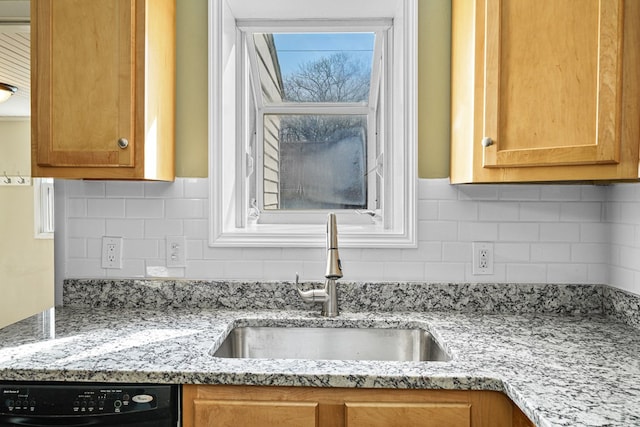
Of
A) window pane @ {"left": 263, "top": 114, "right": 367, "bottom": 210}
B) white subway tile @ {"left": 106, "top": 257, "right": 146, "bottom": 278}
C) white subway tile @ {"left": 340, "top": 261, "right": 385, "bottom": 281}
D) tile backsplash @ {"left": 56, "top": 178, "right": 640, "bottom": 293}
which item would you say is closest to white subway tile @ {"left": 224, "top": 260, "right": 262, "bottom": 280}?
tile backsplash @ {"left": 56, "top": 178, "right": 640, "bottom": 293}

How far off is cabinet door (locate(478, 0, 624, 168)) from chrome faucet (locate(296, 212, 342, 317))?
570mm

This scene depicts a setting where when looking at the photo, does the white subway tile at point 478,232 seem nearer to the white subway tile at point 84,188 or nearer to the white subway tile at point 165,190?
the white subway tile at point 165,190

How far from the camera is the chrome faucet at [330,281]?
201 cm

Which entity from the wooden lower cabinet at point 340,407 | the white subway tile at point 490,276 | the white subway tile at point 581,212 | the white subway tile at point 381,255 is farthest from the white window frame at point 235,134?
the wooden lower cabinet at point 340,407

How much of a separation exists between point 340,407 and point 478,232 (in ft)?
3.30

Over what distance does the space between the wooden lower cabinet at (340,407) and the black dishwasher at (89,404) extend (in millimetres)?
63

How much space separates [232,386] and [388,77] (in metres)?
1.48

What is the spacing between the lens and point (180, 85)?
2.21 meters

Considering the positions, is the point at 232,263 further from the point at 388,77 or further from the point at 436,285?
the point at 388,77

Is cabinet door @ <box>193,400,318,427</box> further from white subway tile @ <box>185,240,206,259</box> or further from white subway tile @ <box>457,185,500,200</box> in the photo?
white subway tile @ <box>457,185,500,200</box>

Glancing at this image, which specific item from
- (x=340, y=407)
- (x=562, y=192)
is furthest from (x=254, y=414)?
(x=562, y=192)

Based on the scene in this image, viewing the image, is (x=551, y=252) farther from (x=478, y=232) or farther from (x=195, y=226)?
(x=195, y=226)

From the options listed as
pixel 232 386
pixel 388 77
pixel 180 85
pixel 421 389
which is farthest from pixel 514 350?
pixel 180 85

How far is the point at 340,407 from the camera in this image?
145 centimetres
